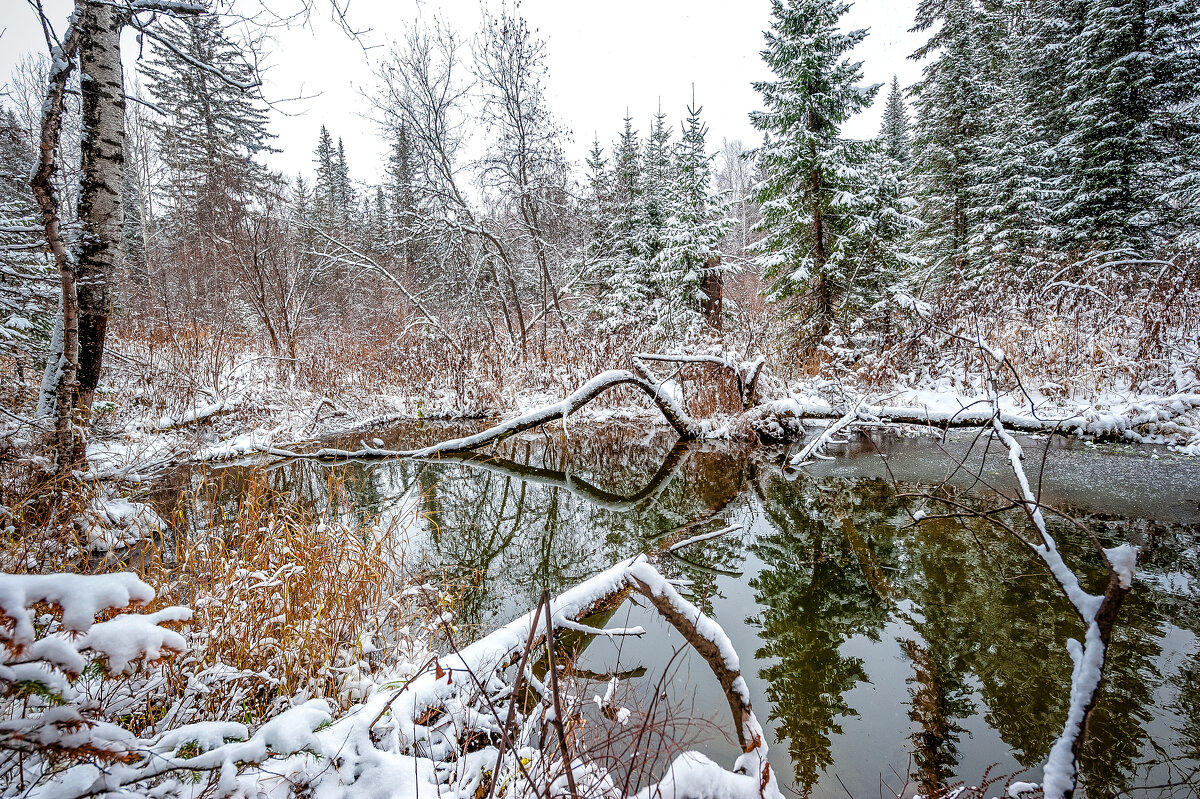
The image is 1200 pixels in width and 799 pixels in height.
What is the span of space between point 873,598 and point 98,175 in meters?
7.13

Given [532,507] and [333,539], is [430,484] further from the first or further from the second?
[333,539]

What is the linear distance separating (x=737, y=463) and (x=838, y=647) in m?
4.07

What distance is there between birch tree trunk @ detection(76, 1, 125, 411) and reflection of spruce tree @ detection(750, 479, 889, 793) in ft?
18.7

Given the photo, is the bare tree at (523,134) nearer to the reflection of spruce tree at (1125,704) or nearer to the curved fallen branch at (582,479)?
the curved fallen branch at (582,479)

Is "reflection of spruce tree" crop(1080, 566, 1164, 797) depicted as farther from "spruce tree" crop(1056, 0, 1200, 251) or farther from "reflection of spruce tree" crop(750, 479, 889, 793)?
"spruce tree" crop(1056, 0, 1200, 251)

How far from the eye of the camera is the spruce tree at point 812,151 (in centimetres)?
1003

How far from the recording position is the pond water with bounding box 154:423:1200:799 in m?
2.23

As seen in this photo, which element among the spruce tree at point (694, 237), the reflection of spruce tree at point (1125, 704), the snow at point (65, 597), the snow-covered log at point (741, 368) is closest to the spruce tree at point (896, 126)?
the spruce tree at point (694, 237)

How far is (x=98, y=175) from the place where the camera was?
402 cm

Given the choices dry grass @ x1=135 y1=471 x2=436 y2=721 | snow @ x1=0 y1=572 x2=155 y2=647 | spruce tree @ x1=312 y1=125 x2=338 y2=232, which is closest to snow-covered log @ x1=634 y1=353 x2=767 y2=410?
dry grass @ x1=135 y1=471 x2=436 y2=721

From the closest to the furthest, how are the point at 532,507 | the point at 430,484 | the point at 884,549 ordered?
the point at 884,549 → the point at 532,507 → the point at 430,484

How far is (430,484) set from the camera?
6.77 meters

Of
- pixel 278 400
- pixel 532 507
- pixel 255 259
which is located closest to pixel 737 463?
pixel 532 507

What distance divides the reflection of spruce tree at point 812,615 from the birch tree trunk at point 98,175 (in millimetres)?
5687
